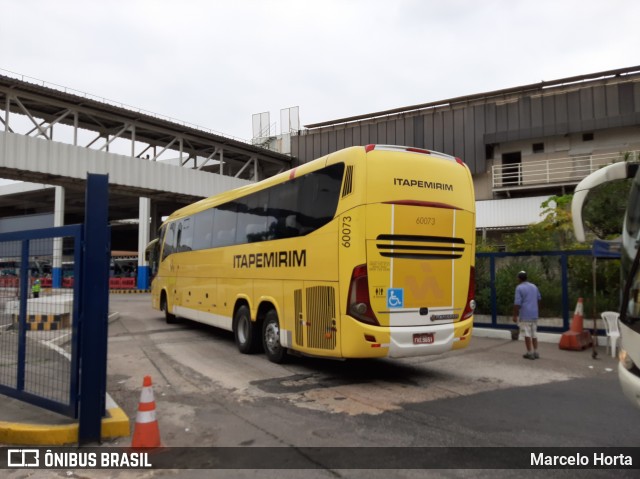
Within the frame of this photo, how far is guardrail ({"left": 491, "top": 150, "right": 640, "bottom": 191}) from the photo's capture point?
27062 mm

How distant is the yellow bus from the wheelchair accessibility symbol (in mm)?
15

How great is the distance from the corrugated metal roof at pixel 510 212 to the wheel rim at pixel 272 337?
21.2 metres

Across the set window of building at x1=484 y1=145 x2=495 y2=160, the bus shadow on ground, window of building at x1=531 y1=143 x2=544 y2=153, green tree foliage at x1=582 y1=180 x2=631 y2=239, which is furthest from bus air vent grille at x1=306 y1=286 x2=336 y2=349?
window of building at x1=531 y1=143 x2=544 y2=153

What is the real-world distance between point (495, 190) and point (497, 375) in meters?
22.3

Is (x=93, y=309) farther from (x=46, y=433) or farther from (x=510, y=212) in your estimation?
(x=510, y=212)

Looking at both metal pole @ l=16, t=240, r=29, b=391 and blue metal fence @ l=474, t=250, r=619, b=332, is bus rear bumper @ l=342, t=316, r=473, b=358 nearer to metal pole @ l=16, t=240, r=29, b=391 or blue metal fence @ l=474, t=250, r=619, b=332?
metal pole @ l=16, t=240, r=29, b=391

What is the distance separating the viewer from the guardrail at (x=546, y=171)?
27.1 metres

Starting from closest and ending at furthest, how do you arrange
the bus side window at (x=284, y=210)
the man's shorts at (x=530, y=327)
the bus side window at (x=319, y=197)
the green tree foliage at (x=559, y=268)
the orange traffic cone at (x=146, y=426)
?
1. the orange traffic cone at (x=146, y=426)
2. the bus side window at (x=319, y=197)
3. the bus side window at (x=284, y=210)
4. the man's shorts at (x=530, y=327)
5. the green tree foliage at (x=559, y=268)

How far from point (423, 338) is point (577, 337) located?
5.17m

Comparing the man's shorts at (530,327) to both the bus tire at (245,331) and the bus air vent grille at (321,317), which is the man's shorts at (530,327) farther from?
the bus tire at (245,331)

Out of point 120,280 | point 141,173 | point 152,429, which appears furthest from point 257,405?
point 120,280

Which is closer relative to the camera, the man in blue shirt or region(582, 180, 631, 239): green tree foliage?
the man in blue shirt

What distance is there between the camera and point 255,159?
34.6 m

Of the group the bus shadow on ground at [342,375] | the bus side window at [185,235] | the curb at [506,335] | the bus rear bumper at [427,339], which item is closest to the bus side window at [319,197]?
the bus rear bumper at [427,339]
